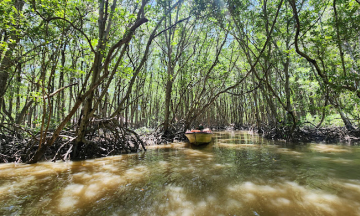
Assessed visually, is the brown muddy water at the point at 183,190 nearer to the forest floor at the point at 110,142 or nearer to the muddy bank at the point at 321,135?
the forest floor at the point at 110,142

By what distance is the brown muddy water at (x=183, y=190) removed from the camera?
246 cm

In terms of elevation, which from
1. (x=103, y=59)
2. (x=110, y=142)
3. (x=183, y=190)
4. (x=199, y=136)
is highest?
(x=103, y=59)

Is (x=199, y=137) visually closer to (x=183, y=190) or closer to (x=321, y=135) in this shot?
(x=183, y=190)

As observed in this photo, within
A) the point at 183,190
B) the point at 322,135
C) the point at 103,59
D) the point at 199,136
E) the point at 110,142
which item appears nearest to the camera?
the point at 183,190

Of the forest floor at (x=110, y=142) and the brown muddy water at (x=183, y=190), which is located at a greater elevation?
the forest floor at (x=110, y=142)

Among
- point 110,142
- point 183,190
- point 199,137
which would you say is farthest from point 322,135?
point 110,142

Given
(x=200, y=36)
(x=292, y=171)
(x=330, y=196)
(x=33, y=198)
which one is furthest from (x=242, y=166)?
(x=200, y=36)

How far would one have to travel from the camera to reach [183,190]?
126 inches

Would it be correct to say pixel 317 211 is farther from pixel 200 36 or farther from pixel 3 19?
pixel 200 36

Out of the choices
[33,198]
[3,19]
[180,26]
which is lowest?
[33,198]

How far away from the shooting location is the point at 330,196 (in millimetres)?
2787

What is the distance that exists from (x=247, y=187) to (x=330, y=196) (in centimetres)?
124

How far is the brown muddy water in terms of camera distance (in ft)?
8.08

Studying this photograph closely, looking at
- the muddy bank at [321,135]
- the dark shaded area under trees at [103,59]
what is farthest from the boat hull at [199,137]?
the muddy bank at [321,135]
